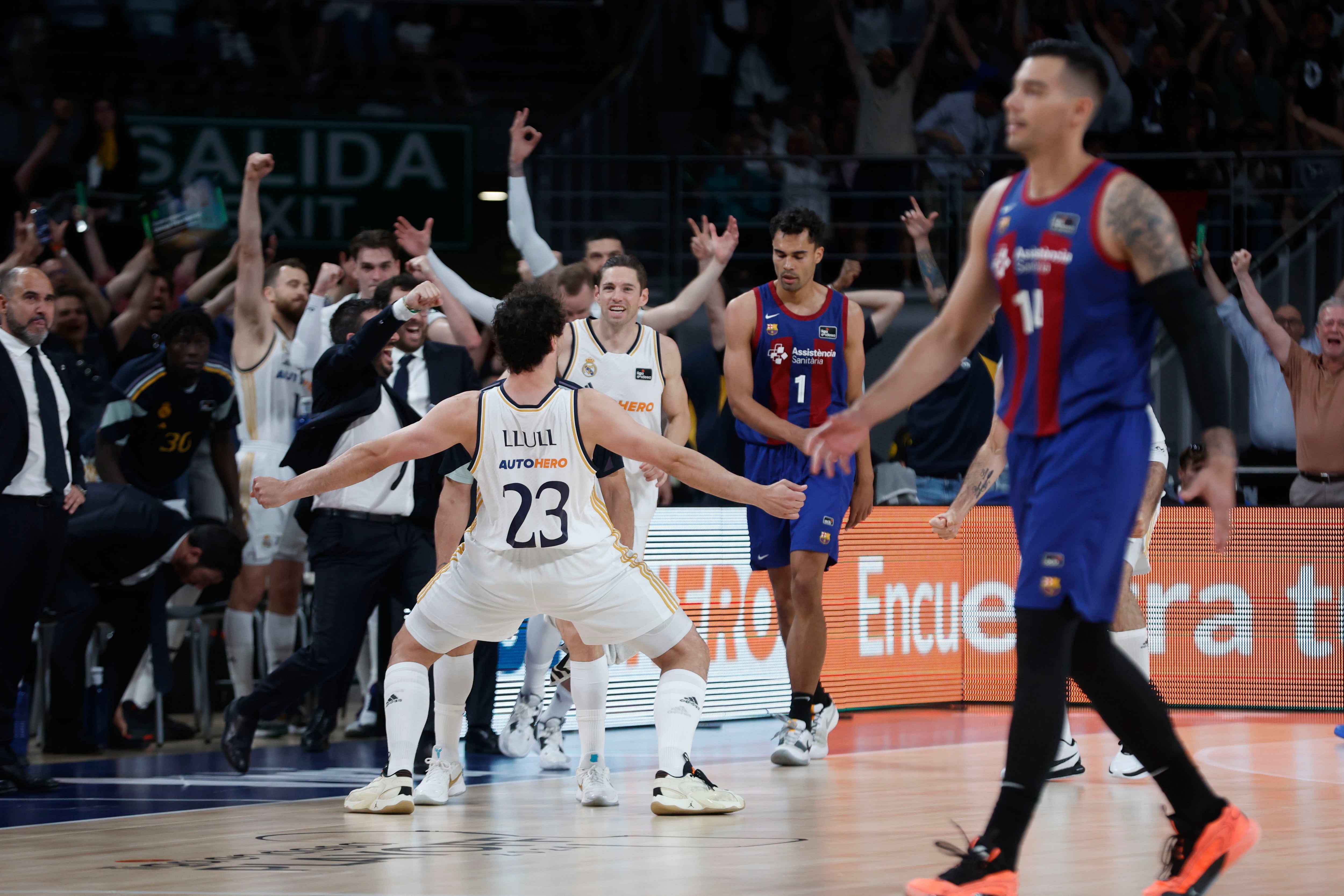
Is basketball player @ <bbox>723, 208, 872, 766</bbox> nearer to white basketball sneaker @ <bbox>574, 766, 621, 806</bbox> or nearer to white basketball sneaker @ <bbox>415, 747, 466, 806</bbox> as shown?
white basketball sneaker @ <bbox>574, 766, 621, 806</bbox>

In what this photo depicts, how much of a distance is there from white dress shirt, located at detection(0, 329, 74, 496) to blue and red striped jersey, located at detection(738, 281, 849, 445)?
3488 millimetres

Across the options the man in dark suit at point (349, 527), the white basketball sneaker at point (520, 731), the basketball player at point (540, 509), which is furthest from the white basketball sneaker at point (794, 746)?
the man in dark suit at point (349, 527)

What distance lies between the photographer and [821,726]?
7.86 metres

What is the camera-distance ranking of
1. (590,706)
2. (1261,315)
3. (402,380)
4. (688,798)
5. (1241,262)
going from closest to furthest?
(688,798), (590,706), (402,380), (1241,262), (1261,315)

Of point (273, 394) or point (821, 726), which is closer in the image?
point (821, 726)

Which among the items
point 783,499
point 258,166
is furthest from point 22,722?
point 783,499

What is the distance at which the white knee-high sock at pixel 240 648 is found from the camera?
357 inches

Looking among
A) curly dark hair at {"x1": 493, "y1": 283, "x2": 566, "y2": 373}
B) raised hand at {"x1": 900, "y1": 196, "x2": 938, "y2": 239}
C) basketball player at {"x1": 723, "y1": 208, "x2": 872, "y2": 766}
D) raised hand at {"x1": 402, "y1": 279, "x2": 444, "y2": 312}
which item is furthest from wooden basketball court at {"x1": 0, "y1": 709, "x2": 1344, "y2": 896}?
raised hand at {"x1": 900, "y1": 196, "x2": 938, "y2": 239}

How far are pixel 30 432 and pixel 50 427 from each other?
0.35 ft

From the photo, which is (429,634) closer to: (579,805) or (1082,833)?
(579,805)

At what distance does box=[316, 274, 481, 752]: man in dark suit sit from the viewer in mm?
7883

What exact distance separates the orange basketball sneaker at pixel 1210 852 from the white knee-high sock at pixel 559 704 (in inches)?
164

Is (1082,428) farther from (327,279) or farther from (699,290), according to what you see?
(327,279)

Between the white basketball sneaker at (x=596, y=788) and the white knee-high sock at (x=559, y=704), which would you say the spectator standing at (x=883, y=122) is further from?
the white basketball sneaker at (x=596, y=788)
